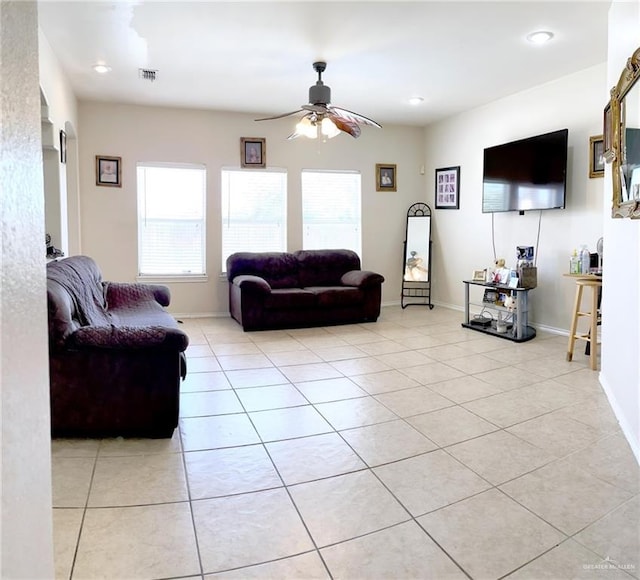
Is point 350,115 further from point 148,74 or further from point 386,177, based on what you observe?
point 386,177

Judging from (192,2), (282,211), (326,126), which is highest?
(192,2)

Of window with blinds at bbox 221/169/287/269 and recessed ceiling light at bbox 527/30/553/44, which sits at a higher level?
recessed ceiling light at bbox 527/30/553/44

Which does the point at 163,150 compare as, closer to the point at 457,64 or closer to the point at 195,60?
A: the point at 195,60

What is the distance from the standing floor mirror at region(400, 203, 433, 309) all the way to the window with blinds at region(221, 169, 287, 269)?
1.84 m

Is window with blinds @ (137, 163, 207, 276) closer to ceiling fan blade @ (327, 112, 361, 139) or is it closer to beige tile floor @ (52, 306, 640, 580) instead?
ceiling fan blade @ (327, 112, 361, 139)

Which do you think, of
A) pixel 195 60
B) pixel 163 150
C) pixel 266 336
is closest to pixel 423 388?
pixel 266 336

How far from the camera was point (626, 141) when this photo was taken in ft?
8.09

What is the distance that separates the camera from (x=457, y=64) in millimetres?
4363

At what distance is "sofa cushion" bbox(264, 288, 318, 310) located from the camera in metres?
5.43

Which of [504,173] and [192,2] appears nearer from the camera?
[192,2]

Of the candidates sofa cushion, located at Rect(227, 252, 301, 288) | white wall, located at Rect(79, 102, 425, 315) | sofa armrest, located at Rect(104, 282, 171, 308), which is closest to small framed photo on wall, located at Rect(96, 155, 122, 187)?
white wall, located at Rect(79, 102, 425, 315)

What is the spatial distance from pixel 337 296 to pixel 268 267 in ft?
3.22

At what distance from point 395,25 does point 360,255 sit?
144 inches

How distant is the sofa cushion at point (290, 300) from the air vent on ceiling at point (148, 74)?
249 centimetres
